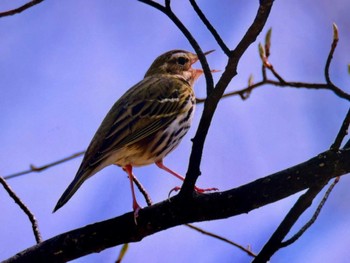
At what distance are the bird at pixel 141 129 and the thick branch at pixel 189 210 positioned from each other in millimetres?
696

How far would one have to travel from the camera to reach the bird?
6.48 m

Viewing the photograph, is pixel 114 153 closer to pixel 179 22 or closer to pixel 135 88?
pixel 135 88

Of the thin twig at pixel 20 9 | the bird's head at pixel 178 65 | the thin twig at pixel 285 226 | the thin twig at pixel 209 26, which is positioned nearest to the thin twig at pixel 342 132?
the thin twig at pixel 285 226

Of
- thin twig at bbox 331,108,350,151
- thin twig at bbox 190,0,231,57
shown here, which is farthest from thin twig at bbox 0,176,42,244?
thin twig at bbox 331,108,350,151

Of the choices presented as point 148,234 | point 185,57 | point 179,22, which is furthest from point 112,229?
point 185,57

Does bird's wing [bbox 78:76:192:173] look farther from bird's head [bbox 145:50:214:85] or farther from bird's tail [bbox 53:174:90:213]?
bird's head [bbox 145:50:214:85]

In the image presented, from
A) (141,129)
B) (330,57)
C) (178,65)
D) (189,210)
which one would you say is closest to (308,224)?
(189,210)

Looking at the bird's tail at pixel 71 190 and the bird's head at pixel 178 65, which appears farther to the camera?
the bird's head at pixel 178 65

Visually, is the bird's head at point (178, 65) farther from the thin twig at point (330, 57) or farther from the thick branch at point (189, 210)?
the thin twig at point (330, 57)

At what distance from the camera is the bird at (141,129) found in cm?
648

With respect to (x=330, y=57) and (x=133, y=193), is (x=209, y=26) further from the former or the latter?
(x=133, y=193)

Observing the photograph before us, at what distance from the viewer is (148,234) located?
5113 mm

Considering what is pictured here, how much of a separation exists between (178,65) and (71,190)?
4113 mm

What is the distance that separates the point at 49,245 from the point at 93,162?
1.35m
